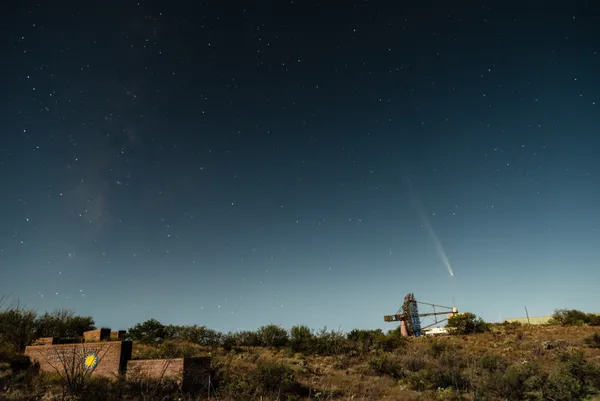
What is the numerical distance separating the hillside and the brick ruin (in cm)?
97

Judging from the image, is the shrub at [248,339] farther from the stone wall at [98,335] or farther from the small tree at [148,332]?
the stone wall at [98,335]

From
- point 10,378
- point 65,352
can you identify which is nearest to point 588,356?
point 65,352

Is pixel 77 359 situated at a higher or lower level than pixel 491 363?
higher

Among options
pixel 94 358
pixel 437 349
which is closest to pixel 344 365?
pixel 437 349

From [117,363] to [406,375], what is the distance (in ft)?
66.4

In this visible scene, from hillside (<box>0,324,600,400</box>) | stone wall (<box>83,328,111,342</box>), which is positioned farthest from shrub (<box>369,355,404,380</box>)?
stone wall (<box>83,328,111,342</box>)

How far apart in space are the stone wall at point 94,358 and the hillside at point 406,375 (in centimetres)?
148

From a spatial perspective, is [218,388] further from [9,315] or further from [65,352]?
[9,315]

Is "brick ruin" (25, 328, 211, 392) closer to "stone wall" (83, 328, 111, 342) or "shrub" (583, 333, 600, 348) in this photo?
"stone wall" (83, 328, 111, 342)

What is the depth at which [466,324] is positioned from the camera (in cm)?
4538

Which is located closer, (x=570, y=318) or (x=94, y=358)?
(x=94, y=358)

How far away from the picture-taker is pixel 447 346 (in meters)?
33.9

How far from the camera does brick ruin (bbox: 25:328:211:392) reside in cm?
2272

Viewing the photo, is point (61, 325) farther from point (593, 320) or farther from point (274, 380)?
point (593, 320)
